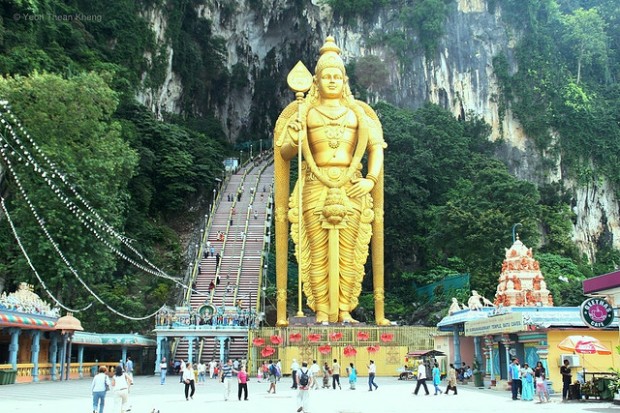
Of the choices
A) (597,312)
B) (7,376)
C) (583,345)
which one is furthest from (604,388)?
(7,376)

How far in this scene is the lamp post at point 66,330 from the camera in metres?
18.8

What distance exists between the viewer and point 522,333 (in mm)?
14633


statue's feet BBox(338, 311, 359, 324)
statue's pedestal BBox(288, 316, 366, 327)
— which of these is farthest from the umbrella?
statue's feet BBox(338, 311, 359, 324)

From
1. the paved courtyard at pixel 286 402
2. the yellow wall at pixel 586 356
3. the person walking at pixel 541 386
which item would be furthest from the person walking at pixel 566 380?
the yellow wall at pixel 586 356

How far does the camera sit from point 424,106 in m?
39.1

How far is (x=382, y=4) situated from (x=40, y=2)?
21.0 metres

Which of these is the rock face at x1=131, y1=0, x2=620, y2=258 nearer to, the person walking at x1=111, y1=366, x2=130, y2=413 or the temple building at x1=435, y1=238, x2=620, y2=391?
the temple building at x1=435, y1=238, x2=620, y2=391

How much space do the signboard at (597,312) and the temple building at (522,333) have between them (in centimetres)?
25

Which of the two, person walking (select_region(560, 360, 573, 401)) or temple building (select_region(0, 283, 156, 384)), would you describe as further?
temple building (select_region(0, 283, 156, 384))

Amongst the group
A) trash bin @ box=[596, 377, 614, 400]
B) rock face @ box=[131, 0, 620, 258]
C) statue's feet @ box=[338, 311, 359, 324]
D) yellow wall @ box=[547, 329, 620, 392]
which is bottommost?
trash bin @ box=[596, 377, 614, 400]

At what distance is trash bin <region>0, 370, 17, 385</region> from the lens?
1677cm

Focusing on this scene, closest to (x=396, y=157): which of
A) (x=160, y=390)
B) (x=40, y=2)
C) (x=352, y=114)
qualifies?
(x=352, y=114)

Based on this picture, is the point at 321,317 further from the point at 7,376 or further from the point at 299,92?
the point at 7,376

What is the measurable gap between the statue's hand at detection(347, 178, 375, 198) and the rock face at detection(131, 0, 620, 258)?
61.1 ft
